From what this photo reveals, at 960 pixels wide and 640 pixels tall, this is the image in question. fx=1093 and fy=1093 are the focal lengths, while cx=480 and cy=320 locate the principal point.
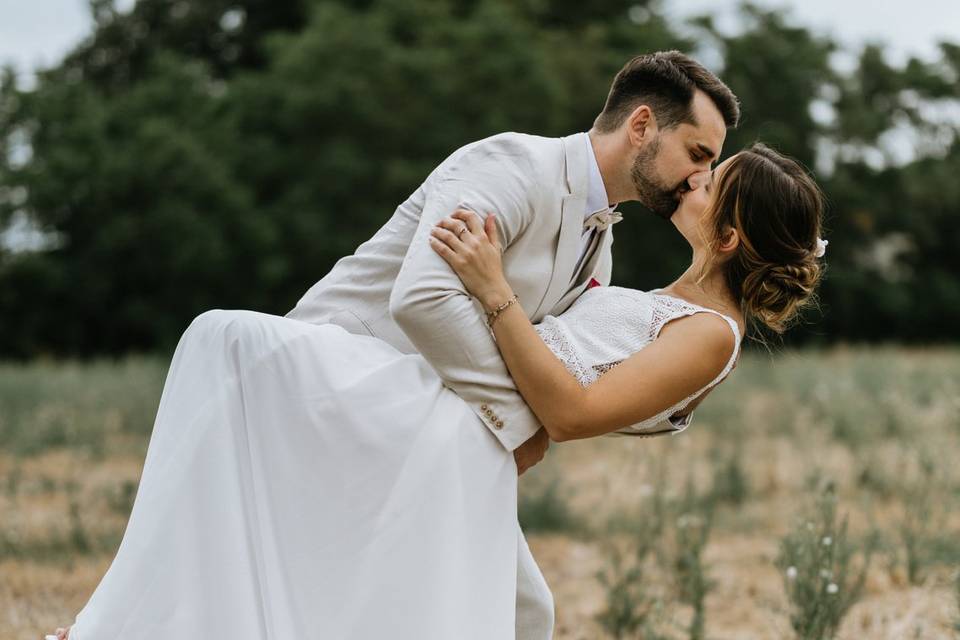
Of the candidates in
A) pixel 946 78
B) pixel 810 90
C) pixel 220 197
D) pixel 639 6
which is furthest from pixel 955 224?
pixel 220 197

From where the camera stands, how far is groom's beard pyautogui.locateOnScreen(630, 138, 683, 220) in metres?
3.12

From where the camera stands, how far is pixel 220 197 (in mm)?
26344

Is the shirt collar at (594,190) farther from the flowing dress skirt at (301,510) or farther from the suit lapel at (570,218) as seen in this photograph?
the flowing dress skirt at (301,510)

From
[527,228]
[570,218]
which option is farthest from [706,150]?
[527,228]

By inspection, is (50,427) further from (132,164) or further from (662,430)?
(132,164)

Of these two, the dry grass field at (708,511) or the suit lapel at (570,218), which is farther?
the dry grass field at (708,511)

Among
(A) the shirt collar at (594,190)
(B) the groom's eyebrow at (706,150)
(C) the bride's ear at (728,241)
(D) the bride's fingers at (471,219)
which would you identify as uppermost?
(D) the bride's fingers at (471,219)

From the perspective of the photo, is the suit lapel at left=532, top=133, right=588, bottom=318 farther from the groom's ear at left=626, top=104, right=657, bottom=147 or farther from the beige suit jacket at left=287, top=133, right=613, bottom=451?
the groom's ear at left=626, top=104, right=657, bottom=147

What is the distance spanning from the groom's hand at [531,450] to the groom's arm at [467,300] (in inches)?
3.1

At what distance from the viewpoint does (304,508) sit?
2551 mm

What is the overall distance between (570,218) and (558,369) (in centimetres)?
51

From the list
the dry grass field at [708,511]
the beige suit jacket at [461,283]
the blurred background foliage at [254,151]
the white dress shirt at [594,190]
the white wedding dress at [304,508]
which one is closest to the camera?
the white wedding dress at [304,508]

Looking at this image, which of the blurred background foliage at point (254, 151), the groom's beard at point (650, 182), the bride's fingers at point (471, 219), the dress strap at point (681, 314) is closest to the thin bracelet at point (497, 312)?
the bride's fingers at point (471, 219)

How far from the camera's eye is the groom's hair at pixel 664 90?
122 inches
